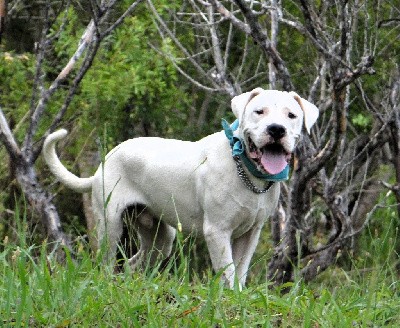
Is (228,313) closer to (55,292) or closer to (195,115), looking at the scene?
(55,292)

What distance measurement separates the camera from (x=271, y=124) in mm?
6562

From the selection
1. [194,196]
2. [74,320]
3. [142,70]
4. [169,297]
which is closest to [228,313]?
[169,297]

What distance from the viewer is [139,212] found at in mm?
7887

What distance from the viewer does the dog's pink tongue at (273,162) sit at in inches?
263

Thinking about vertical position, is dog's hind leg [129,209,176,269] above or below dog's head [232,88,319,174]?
below

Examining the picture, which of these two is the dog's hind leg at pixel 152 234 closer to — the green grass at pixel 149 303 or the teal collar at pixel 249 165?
the teal collar at pixel 249 165

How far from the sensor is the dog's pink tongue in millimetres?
6676

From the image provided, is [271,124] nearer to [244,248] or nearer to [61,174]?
[244,248]

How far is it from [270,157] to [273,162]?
0.12ft

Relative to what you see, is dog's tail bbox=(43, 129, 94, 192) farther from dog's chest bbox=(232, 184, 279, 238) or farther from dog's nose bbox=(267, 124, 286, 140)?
dog's nose bbox=(267, 124, 286, 140)

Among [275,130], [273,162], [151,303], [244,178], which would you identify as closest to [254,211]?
[244,178]

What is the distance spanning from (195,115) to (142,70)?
2.02 m

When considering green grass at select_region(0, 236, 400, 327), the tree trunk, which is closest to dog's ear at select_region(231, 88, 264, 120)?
green grass at select_region(0, 236, 400, 327)

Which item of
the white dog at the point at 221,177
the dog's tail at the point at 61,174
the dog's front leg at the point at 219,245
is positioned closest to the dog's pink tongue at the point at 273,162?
the white dog at the point at 221,177
